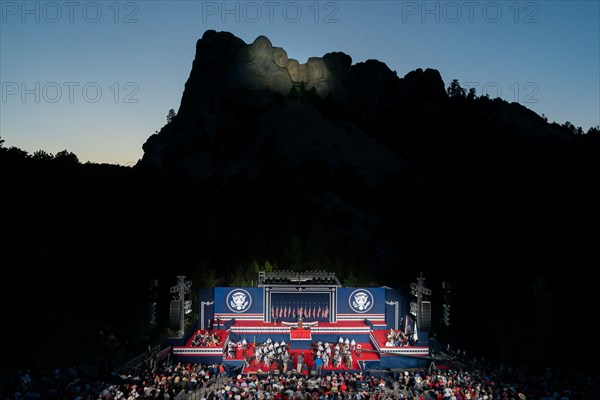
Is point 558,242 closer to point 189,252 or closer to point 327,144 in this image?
point 189,252

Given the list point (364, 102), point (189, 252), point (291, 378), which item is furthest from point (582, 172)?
point (364, 102)

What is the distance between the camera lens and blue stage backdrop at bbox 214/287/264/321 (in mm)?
41500

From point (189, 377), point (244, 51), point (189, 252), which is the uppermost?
point (244, 51)

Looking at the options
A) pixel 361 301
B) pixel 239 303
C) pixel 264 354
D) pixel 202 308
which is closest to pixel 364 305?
pixel 361 301

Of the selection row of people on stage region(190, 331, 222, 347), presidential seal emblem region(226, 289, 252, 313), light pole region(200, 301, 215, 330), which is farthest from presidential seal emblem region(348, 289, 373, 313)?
row of people on stage region(190, 331, 222, 347)

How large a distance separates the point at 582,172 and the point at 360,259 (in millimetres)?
32186

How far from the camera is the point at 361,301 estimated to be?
4209 cm

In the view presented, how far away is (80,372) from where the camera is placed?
2517cm

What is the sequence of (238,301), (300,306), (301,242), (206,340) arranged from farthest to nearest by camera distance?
1. (301,242)
2. (300,306)
3. (238,301)
4. (206,340)

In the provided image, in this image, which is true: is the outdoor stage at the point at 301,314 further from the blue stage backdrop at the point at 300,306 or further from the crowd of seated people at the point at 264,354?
the crowd of seated people at the point at 264,354

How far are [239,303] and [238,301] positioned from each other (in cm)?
18

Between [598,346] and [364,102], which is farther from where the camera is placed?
[364,102]

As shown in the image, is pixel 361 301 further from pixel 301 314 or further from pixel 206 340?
pixel 206 340

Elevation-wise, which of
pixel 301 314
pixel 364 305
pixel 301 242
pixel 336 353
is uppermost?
pixel 301 242
